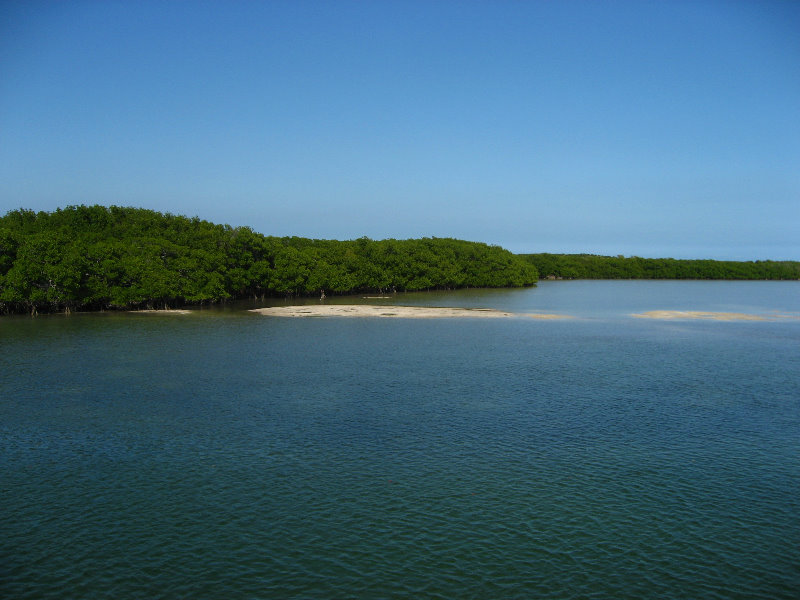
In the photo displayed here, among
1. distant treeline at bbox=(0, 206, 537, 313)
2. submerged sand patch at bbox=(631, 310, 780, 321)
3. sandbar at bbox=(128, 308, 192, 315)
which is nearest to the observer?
distant treeline at bbox=(0, 206, 537, 313)

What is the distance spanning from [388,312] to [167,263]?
3704cm

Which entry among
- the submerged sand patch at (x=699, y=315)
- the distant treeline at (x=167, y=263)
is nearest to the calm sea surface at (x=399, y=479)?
the distant treeline at (x=167, y=263)

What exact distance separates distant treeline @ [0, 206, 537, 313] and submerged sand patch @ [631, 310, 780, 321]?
59.9 meters

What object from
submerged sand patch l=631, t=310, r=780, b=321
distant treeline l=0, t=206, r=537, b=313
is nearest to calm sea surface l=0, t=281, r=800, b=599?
distant treeline l=0, t=206, r=537, b=313

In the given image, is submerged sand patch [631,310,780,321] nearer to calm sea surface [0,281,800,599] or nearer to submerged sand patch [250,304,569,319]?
submerged sand patch [250,304,569,319]

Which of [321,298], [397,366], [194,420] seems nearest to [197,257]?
[321,298]

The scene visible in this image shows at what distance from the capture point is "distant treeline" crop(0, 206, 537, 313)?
77.8 metres

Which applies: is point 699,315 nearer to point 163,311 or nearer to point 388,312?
point 388,312

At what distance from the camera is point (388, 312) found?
88.5 meters

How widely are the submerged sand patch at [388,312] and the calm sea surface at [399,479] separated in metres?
38.2

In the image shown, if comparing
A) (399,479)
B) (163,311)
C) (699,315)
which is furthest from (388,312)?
(399,479)

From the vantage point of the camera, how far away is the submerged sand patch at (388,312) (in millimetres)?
84125

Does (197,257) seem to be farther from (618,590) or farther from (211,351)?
(618,590)

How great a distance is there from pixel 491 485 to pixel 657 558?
6384 millimetres
